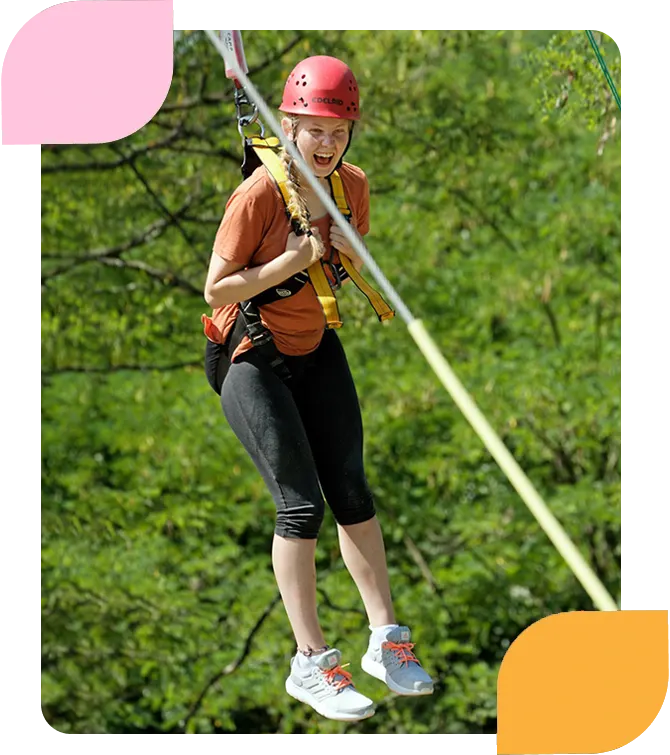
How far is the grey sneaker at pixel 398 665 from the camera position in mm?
4465

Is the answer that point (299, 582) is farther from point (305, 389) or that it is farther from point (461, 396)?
point (461, 396)

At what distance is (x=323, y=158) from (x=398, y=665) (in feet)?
5.20

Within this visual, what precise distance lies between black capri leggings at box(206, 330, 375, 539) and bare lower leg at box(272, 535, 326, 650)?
4 centimetres

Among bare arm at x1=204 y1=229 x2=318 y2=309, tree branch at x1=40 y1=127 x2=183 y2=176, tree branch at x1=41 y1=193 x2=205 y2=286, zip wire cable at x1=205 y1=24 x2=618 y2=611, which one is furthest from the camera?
tree branch at x1=41 y1=193 x2=205 y2=286

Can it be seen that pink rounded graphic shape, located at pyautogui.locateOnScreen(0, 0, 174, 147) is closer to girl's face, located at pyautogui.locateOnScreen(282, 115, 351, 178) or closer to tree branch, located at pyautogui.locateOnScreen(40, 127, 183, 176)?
girl's face, located at pyautogui.locateOnScreen(282, 115, 351, 178)

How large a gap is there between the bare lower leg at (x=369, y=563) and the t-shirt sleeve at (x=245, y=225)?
92 cm

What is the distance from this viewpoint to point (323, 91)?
4.31 meters

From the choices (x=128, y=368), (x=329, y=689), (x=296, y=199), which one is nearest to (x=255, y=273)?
(x=296, y=199)

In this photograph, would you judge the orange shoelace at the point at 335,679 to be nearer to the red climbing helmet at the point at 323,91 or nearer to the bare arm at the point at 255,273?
the bare arm at the point at 255,273

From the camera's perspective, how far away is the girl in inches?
171

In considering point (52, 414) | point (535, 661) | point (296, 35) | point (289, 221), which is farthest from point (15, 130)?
point (52, 414)

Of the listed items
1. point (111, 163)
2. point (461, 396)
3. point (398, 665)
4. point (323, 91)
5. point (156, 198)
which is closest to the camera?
point (461, 396)

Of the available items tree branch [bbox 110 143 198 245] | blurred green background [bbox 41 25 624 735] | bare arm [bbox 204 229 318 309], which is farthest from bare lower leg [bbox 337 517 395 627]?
blurred green background [bbox 41 25 624 735]

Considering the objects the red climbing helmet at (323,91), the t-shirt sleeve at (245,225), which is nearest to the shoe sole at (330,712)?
the t-shirt sleeve at (245,225)
